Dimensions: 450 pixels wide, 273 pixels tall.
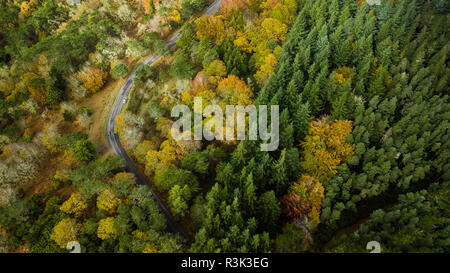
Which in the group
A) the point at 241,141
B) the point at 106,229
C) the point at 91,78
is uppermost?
the point at 91,78

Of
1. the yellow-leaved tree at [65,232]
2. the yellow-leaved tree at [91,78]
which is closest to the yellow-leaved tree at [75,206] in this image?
the yellow-leaved tree at [65,232]

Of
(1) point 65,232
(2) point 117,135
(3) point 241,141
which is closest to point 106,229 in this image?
(1) point 65,232

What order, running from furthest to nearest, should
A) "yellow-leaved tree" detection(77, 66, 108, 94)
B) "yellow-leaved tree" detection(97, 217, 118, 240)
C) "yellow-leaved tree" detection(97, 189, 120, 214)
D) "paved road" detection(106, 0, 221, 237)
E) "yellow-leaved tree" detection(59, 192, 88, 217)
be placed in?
"yellow-leaved tree" detection(77, 66, 108, 94) < "paved road" detection(106, 0, 221, 237) < "yellow-leaved tree" detection(59, 192, 88, 217) < "yellow-leaved tree" detection(97, 189, 120, 214) < "yellow-leaved tree" detection(97, 217, 118, 240)

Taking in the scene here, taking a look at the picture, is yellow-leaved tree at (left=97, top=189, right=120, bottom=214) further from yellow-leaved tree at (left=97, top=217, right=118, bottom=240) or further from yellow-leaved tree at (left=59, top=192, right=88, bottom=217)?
yellow-leaved tree at (left=59, top=192, right=88, bottom=217)

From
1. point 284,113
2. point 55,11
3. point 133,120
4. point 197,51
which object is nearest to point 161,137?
point 133,120

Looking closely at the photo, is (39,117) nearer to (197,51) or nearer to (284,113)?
(197,51)

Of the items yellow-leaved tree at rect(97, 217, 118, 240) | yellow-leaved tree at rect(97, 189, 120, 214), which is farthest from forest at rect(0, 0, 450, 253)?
yellow-leaved tree at rect(97, 217, 118, 240)

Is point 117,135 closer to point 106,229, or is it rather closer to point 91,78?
point 91,78
